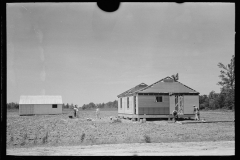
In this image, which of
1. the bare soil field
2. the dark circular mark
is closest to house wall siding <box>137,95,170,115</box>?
the bare soil field

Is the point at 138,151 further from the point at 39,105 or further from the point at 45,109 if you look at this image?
the point at 39,105

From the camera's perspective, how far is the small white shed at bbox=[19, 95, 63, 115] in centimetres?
4116

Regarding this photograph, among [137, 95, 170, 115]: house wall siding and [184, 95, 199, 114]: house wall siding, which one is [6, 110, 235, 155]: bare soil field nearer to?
[137, 95, 170, 115]: house wall siding

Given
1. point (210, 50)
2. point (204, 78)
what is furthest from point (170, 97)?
point (210, 50)

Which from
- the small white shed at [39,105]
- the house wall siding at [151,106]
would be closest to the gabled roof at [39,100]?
the small white shed at [39,105]

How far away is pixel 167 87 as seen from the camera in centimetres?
2502

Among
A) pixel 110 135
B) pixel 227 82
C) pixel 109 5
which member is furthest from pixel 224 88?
pixel 109 5

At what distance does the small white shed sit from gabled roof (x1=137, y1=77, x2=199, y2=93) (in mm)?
23223

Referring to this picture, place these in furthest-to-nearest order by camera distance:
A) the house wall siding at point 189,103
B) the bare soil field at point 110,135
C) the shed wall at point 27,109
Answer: the shed wall at point 27,109 → the house wall siding at point 189,103 → the bare soil field at point 110,135

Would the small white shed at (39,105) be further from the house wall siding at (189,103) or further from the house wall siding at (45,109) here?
the house wall siding at (189,103)

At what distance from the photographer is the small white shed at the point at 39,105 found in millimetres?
41156

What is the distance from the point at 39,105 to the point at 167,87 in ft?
82.6

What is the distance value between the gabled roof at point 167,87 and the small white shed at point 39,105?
23.2m

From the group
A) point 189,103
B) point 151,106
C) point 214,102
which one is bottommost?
point 214,102
